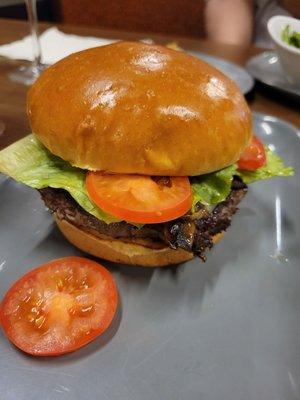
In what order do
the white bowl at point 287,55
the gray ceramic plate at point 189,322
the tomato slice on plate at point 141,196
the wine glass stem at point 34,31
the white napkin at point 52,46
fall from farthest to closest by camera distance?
the white napkin at point 52,46
the wine glass stem at point 34,31
the white bowl at point 287,55
the tomato slice on plate at point 141,196
the gray ceramic plate at point 189,322

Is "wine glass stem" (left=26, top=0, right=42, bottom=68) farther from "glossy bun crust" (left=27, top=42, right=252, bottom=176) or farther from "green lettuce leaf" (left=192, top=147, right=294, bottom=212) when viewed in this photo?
"green lettuce leaf" (left=192, top=147, right=294, bottom=212)

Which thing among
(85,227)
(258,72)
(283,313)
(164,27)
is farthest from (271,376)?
(164,27)

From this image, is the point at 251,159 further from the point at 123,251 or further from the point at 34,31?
the point at 34,31

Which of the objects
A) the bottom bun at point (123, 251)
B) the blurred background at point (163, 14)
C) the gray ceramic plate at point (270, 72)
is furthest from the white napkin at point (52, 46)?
the bottom bun at point (123, 251)

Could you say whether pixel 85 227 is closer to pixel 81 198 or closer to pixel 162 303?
pixel 81 198

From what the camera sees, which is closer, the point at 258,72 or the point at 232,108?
the point at 232,108

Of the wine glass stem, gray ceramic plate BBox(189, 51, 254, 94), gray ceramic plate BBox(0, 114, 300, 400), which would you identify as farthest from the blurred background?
gray ceramic plate BBox(0, 114, 300, 400)

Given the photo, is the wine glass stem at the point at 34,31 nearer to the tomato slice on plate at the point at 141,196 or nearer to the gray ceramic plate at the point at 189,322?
the gray ceramic plate at the point at 189,322
